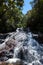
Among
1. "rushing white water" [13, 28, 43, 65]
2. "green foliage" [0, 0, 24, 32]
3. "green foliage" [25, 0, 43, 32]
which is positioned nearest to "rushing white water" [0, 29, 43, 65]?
"rushing white water" [13, 28, 43, 65]

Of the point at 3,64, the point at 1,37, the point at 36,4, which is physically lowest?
the point at 3,64

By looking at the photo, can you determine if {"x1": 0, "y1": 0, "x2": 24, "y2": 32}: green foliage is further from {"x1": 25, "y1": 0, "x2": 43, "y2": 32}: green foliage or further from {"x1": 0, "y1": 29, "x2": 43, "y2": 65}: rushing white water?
{"x1": 0, "y1": 29, "x2": 43, "y2": 65}: rushing white water

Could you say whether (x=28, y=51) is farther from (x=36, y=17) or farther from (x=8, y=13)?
(x=8, y=13)

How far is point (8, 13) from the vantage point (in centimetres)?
3266

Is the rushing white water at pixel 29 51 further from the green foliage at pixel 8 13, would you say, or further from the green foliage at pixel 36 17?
the green foliage at pixel 8 13

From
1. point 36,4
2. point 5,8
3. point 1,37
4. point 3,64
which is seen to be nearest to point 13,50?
point 3,64

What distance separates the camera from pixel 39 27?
80.7 feet

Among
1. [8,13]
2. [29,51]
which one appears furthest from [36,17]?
[29,51]

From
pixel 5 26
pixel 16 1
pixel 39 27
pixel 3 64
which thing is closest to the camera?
pixel 3 64

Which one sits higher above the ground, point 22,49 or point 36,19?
point 36,19

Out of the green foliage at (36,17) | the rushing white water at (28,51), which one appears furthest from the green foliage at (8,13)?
the rushing white water at (28,51)

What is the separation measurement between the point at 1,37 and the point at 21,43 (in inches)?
171

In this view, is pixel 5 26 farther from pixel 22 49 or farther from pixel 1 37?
pixel 22 49

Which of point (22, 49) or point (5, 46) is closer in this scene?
point (22, 49)
